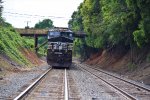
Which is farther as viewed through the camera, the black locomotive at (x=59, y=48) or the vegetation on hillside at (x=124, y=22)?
the black locomotive at (x=59, y=48)

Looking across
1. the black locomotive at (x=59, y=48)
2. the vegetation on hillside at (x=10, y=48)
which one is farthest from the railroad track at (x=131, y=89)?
the vegetation on hillside at (x=10, y=48)

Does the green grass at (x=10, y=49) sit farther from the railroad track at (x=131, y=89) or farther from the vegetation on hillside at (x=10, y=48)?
the railroad track at (x=131, y=89)

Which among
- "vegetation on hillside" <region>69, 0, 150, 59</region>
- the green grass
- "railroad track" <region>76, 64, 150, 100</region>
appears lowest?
"railroad track" <region>76, 64, 150, 100</region>

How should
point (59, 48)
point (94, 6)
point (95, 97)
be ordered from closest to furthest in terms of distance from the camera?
point (95, 97), point (59, 48), point (94, 6)

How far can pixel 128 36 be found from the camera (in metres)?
48.9

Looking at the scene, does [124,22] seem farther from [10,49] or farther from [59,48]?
[10,49]

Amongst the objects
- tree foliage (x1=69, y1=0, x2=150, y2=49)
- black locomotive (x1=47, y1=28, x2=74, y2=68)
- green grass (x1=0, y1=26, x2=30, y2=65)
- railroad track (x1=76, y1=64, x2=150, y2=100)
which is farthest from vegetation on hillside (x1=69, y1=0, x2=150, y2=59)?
green grass (x1=0, y1=26, x2=30, y2=65)

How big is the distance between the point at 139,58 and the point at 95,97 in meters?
28.8

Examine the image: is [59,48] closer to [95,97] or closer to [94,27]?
[94,27]

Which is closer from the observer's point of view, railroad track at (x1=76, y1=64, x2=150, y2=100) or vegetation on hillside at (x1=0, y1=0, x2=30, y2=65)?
railroad track at (x1=76, y1=64, x2=150, y2=100)

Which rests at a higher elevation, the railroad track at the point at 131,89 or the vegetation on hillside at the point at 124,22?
the vegetation on hillside at the point at 124,22

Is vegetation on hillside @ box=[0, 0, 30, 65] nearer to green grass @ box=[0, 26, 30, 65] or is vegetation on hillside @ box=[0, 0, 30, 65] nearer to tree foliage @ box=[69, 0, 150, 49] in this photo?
green grass @ box=[0, 26, 30, 65]

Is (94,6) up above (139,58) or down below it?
above

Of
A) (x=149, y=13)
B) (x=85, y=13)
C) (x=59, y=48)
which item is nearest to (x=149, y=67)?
(x=149, y=13)
